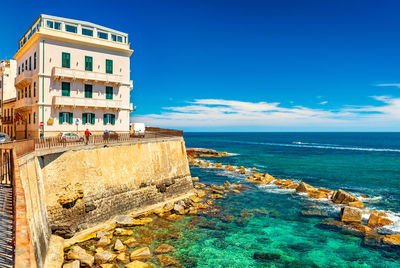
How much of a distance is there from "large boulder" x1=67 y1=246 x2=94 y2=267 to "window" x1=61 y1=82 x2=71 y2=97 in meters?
17.6

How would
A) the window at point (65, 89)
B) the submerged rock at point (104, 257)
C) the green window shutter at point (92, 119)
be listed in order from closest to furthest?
the submerged rock at point (104, 257)
the window at point (65, 89)
the green window shutter at point (92, 119)

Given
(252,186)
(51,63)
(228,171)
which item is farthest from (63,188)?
(228,171)

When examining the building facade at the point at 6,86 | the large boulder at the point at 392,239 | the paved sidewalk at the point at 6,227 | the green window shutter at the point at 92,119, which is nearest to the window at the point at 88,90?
the green window shutter at the point at 92,119

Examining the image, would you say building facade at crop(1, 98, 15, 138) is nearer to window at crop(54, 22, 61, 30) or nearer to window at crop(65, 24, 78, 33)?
window at crop(54, 22, 61, 30)

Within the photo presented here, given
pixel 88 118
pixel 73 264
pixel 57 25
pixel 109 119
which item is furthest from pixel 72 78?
pixel 73 264

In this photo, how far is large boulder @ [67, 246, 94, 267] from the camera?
13.5 meters

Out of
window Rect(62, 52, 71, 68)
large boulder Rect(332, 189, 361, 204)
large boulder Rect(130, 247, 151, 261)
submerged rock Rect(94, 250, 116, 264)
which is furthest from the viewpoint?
window Rect(62, 52, 71, 68)

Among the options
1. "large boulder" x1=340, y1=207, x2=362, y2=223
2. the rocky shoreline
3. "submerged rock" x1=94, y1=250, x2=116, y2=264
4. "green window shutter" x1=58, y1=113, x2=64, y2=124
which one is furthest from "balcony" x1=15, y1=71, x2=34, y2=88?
"large boulder" x1=340, y1=207, x2=362, y2=223

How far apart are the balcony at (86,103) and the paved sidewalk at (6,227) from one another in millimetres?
17574

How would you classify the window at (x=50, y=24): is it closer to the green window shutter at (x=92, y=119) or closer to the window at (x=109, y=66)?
the window at (x=109, y=66)

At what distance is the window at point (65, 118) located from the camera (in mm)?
26953

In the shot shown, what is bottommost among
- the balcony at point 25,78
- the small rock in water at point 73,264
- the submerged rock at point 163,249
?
the submerged rock at point 163,249

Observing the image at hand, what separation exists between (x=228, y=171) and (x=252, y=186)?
11.2 metres

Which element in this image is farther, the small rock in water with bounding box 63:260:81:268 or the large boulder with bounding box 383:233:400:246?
the large boulder with bounding box 383:233:400:246
